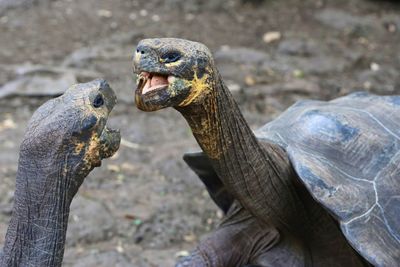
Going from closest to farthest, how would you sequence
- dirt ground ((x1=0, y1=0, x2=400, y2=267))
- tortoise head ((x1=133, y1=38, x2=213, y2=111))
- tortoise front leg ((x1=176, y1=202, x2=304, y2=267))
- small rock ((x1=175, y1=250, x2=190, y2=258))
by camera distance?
tortoise head ((x1=133, y1=38, x2=213, y2=111))
tortoise front leg ((x1=176, y1=202, x2=304, y2=267))
small rock ((x1=175, y1=250, x2=190, y2=258))
dirt ground ((x1=0, y1=0, x2=400, y2=267))

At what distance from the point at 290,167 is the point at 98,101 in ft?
2.66

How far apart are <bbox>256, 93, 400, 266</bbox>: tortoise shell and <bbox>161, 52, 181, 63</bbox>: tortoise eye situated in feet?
2.17

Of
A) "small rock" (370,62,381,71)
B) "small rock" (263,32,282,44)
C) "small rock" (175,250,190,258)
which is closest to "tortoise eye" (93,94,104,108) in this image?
"small rock" (175,250,190,258)

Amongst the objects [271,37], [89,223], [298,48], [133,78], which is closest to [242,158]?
[89,223]

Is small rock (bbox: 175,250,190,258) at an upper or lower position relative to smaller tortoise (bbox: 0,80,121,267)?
lower

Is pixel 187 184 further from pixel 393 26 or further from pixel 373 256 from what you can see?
pixel 393 26

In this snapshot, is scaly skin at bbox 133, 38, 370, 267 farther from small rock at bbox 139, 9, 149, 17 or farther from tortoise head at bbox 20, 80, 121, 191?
small rock at bbox 139, 9, 149, 17

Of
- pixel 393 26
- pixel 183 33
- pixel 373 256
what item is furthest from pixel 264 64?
pixel 373 256

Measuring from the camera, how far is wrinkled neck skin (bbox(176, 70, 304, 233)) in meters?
2.21

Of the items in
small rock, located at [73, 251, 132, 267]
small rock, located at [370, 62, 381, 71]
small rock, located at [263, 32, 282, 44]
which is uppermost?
small rock, located at [73, 251, 132, 267]

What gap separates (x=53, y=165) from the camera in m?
2.09

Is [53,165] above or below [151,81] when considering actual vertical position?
below

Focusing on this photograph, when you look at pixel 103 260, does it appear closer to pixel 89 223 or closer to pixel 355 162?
pixel 89 223

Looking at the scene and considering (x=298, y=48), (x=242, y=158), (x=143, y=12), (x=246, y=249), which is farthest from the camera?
(x=143, y=12)
